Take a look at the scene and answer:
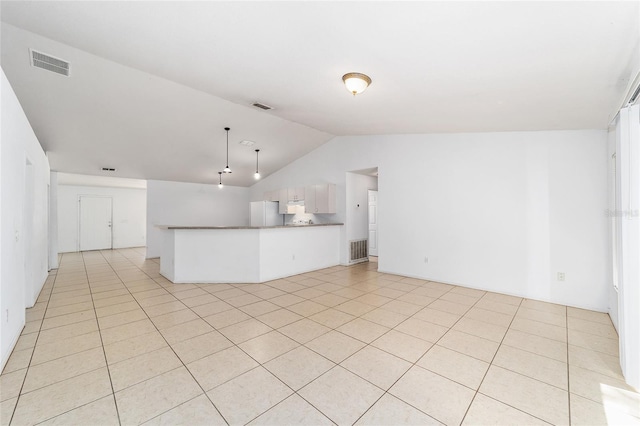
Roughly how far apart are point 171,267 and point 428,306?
448cm

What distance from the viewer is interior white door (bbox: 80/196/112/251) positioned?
9.27 meters

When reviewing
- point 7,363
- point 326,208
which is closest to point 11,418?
point 7,363

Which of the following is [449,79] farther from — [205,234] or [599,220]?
[205,234]

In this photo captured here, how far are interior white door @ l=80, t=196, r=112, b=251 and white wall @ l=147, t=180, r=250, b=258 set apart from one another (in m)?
3.34

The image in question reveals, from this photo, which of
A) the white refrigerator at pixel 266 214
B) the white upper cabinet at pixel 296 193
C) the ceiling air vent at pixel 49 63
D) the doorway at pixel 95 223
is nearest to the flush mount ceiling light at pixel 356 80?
the ceiling air vent at pixel 49 63

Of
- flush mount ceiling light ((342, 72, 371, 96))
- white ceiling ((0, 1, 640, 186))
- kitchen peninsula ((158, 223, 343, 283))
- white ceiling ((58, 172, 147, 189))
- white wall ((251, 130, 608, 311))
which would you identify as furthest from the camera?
white ceiling ((58, 172, 147, 189))

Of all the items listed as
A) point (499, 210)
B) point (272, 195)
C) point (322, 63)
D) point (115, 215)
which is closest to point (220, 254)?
point (272, 195)

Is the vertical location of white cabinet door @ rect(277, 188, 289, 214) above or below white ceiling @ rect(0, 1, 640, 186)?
below

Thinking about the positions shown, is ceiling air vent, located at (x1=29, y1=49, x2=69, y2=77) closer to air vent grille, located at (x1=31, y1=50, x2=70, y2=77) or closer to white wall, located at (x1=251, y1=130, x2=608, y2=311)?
air vent grille, located at (x1=31, y1=50, x2=70, y2=77)

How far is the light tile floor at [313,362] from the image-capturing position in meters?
1.70

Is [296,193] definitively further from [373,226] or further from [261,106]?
[261,106]

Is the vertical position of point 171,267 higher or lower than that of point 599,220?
lower

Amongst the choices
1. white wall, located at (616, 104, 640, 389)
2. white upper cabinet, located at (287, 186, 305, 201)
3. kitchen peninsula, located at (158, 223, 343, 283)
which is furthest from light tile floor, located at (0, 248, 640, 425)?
white upper cabinet, located at (287, 186, 305, 201)

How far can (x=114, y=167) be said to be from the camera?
6.49 meters
